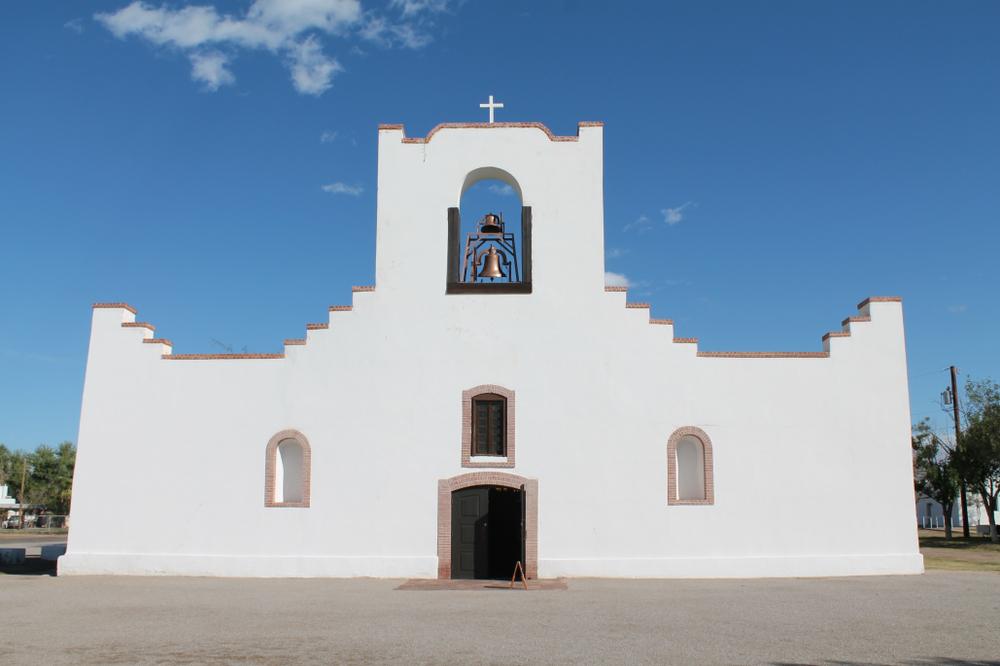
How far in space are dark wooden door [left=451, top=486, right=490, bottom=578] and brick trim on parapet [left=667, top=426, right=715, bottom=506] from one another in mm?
3928

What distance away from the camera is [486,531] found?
16172mm

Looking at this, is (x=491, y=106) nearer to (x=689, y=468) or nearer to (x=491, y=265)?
(x=491, y=265)

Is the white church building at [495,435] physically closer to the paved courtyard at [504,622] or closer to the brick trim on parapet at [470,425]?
the brick trim on parapet at [470,425]

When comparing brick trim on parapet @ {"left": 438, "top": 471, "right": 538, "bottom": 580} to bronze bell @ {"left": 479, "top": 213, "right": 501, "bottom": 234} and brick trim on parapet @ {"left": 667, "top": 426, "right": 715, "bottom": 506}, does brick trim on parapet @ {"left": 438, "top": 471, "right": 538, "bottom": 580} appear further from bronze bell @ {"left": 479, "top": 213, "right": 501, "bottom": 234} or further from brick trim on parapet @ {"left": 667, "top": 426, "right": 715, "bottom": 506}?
bronze bell @ {"left": 479, "top": 213, "right": 501, "bottom": 234}

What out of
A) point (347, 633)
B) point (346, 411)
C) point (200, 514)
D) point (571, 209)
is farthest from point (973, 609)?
point (200, 514)

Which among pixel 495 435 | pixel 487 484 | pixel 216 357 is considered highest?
pixel 216 357

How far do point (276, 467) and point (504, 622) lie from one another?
7792 mm

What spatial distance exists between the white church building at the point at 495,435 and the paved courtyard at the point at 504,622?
1.07 metres

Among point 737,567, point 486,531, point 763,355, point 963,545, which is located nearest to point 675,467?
point 737,567

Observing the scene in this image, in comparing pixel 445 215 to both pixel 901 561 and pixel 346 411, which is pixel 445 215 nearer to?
pixel 346 411

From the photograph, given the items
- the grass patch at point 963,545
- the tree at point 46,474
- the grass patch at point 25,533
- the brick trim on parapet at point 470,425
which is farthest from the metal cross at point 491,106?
the tree at point 46,474

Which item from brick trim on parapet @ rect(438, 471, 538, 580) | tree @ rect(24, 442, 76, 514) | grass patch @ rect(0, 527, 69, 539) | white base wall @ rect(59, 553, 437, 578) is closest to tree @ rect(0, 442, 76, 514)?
tree @ rect(24, 442, 76, 514)

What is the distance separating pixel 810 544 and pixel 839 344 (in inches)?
175

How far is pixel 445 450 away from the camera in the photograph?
644 inches
